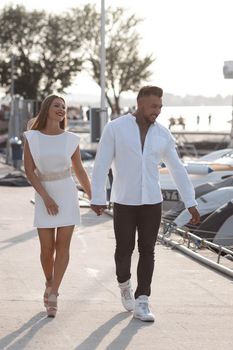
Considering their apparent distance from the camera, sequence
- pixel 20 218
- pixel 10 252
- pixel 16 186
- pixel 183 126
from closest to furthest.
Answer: pixel 10 252 → pixel 20 218 → pixel 16 186 → pixel 183 126

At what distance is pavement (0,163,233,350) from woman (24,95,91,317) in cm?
41

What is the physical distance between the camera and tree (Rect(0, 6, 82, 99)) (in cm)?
6141

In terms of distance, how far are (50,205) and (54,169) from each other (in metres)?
0.31

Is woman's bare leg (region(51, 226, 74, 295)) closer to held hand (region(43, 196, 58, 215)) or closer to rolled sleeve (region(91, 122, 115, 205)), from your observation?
held hand (region(43, 196, 58, 215))

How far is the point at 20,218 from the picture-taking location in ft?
50.5

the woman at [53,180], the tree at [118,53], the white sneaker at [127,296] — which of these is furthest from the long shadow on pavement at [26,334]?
the tree at [118,53]

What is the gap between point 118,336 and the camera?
7.10m

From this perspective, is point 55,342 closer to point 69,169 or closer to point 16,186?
point 69,169

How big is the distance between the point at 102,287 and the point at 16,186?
507 inches

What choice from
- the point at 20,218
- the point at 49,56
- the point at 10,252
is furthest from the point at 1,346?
the point at 49,56

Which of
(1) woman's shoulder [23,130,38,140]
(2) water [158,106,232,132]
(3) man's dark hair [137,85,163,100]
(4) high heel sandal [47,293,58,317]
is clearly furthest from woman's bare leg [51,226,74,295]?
(2) water [158,106,232,132]

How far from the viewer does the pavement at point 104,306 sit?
6.95 metres

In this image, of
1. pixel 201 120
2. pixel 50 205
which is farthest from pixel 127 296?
pixel 201 120

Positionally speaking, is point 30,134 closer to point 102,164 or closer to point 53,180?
point 53,180
